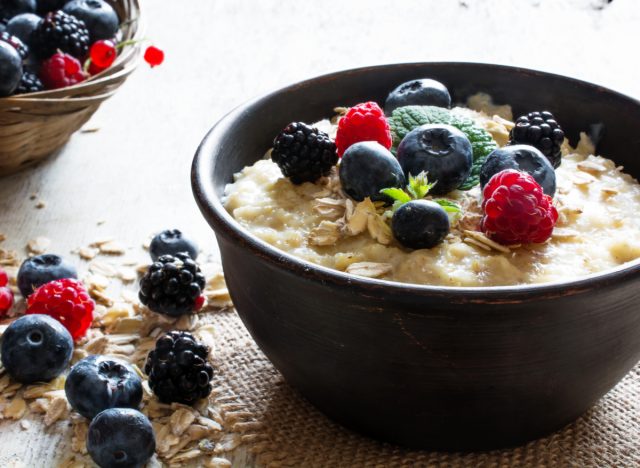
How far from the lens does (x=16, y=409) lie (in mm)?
2115

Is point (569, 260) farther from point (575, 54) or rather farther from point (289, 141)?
point (575, 54)

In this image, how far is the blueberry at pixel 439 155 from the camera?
74.5 inches

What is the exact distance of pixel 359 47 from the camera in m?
4.08

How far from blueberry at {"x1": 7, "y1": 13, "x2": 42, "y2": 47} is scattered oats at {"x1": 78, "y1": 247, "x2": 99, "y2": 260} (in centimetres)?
79

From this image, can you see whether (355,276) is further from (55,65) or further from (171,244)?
(55,65)

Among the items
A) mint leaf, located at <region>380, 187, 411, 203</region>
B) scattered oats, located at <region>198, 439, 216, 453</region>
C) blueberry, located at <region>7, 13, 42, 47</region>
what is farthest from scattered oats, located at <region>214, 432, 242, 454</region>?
blueberry, located at <region>7, 13, 42, 47</region>

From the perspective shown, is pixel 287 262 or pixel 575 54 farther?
pixel 575 54

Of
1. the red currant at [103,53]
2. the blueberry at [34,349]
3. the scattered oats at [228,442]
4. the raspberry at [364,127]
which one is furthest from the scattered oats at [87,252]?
the raspberry at [364,127]

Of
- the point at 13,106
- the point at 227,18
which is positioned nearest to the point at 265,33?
the point at 227,18

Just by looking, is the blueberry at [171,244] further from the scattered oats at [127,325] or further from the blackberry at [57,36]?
the blackberry at [57,36]

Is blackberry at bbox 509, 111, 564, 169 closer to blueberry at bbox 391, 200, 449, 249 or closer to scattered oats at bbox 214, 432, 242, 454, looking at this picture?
blueberry at bbox 391, 200, 449, 249

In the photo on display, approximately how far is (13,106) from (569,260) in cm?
171

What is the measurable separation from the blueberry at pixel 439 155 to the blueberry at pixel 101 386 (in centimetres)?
81

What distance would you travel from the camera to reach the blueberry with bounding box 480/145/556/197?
1.88 meters
